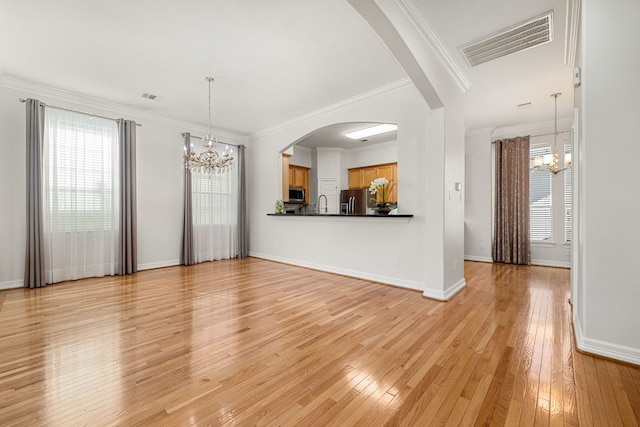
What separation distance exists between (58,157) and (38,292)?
2111mm

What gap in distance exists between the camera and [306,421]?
1.48 metres

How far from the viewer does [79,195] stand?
15.2 feet

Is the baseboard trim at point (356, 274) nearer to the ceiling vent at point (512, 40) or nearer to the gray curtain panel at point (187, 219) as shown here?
the gray curtain panel at point (187, 219)

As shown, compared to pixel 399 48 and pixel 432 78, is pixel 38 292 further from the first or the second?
pixel 432 78

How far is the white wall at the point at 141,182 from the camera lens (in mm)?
4070

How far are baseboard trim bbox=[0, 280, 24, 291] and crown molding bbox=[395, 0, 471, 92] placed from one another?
6.25 m

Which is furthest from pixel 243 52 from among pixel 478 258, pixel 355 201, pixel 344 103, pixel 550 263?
pixel 550 263

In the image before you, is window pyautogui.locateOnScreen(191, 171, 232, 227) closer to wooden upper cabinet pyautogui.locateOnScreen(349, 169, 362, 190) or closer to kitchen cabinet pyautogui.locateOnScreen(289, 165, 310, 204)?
kitchen cabinet pyautogui.locateOnScreen(289, 165, 310, 204)

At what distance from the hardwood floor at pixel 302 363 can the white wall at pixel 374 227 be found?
25.3 inches

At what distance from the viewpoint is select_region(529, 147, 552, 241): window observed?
5839 millimetres

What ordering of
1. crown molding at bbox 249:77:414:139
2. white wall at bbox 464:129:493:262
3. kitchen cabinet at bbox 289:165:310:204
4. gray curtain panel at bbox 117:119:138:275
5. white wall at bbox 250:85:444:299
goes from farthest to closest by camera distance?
kitchen cabinet at bbox 289:165:310:204 → white wall at bbox 464:129:493:262 → gray curtain panel at bbox 117:119:138:275 → crown molding at bbox 249:77:414:139 → white wall at bbox 250:85:444:299

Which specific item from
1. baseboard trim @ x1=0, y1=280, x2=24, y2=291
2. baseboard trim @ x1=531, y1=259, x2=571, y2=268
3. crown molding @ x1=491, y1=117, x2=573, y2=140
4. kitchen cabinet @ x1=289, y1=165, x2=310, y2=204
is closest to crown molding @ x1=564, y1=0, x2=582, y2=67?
crown molding @ x1=491, y1=117, x2=573, y2=140

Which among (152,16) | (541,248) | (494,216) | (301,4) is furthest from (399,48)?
(541,248)

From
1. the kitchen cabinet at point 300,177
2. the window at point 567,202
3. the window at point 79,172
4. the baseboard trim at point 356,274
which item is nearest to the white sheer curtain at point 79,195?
the window at point 79,172
